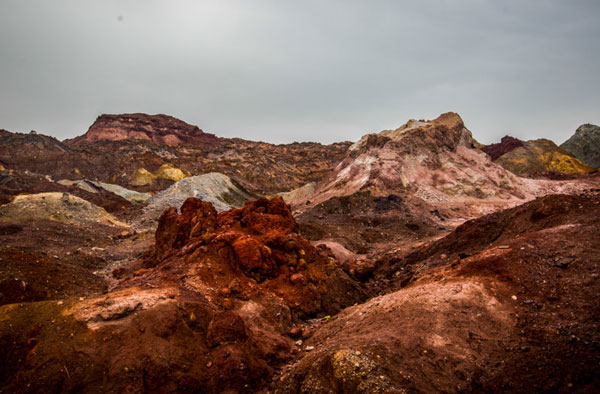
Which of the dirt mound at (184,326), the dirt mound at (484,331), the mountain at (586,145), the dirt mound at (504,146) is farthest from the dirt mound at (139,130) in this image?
the mountain at (586,145)

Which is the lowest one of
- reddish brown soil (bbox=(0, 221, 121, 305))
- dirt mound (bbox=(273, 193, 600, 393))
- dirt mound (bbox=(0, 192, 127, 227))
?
dirt mound (bbox=(273, 193, 600, 393))

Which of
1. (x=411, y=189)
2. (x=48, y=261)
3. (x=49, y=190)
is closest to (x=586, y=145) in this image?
(x=411, y=189)

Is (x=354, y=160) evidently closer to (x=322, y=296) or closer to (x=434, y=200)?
(x=434, y=200)

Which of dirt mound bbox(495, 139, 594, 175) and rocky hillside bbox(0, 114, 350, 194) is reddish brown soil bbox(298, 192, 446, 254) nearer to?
rocky hillside bbox(0, 114, 350, 194)

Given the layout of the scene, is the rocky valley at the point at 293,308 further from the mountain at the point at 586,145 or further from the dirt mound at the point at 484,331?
the mountain at the point at 586,145

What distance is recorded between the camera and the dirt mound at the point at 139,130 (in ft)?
289

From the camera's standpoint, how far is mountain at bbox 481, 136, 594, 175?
1886 inches

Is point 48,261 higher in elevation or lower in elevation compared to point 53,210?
lower

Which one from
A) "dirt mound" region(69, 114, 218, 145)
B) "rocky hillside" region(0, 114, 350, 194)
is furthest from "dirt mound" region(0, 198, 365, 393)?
"dirt mound" region(69, 114, 218, 145)

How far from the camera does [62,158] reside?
Answer: 53844 mm

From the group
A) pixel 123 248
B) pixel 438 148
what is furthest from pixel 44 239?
pixel 438 148

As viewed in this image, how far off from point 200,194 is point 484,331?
31220 millimetres

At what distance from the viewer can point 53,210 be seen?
21.1 meters

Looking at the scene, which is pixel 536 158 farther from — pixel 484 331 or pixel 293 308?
pixel 484 331
